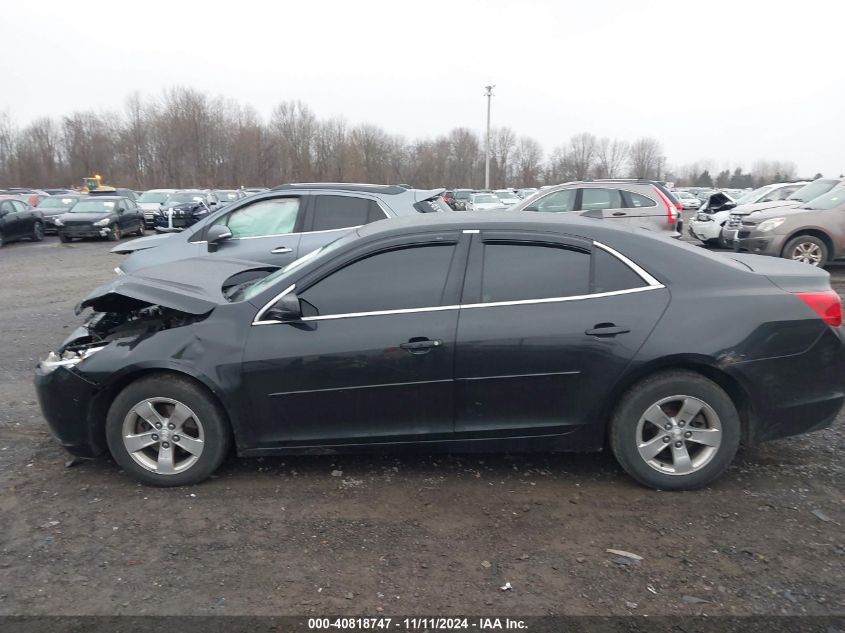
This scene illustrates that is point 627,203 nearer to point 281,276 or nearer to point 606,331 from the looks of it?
point 606,331

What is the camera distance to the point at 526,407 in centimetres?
381

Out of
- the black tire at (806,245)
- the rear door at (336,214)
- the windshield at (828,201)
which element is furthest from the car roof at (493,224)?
the windshield at (828,201)

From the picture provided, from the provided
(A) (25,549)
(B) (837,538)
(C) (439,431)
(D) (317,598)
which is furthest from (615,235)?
(A) (25,549)

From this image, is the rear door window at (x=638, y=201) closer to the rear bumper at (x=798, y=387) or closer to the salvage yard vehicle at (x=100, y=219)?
the rear bumper at (x=798, y=387)

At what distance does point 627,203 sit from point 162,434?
976 centimetres

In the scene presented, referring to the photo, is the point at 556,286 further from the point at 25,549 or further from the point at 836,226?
the point at 836,226

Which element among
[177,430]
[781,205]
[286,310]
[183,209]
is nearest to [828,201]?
[781,205]

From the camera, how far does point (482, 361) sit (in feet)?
12.3

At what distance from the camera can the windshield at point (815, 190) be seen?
12945 millimetres

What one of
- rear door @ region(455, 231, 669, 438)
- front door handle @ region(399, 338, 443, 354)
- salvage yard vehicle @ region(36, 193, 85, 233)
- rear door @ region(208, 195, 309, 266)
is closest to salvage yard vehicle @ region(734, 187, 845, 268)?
rear door @ region(208, 195, 309, 266)

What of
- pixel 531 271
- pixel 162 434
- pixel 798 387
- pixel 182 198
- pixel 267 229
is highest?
pixel 182 198

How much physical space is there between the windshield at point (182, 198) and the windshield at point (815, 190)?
920 inches

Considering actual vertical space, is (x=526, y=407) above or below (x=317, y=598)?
above

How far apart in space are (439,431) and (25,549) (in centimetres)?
233
